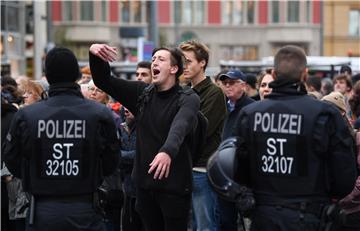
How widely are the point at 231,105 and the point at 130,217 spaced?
1.70m

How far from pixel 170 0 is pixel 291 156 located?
173ft

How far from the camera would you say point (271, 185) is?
5340 mm

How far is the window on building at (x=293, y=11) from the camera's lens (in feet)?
186

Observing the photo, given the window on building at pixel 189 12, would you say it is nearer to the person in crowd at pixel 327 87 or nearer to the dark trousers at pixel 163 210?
the person in crowd at pixel 327 87

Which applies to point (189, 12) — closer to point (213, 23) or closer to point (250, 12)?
point (213, 23)

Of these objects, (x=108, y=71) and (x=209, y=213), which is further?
(x=209, y=213)

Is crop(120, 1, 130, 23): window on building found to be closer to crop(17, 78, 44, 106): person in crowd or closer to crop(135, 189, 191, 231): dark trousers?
crop(17, 78, 44, 106): person in crowd

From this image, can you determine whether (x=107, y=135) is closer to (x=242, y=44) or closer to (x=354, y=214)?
(x=354, y=214)

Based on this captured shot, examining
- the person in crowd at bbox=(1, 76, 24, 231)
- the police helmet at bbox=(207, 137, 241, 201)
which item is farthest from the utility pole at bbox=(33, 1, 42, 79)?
the police helmet at bbox=(207, 137, 241, 201)

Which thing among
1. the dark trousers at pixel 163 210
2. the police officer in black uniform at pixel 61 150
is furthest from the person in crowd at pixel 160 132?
the police officer in black uniform at pixel 61 150

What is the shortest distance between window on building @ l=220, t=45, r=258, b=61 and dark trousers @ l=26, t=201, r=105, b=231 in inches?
2026

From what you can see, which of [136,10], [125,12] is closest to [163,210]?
[125,12]

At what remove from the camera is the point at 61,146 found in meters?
5.75

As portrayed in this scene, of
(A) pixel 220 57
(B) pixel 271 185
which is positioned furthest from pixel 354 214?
(A) pixel 220 57
